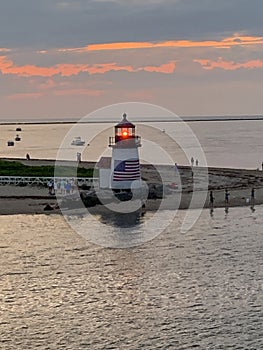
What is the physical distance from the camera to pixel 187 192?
5191cm

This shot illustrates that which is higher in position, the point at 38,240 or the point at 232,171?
the point at 232,171

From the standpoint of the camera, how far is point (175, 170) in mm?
68500

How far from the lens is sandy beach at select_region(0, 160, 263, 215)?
45688 millimetres

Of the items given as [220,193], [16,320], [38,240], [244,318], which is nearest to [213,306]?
[244,318]

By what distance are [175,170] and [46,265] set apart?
131ft

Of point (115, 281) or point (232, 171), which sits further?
point (232, 171)

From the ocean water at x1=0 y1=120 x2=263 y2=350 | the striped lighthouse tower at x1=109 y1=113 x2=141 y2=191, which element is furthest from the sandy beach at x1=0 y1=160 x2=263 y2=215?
the ocean water at x1=0 y1=120 x2=263 y2=350

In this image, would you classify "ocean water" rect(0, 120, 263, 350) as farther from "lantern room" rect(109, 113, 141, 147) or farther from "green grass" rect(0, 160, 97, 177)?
"green grass" rect(0, 160, 97, 177)

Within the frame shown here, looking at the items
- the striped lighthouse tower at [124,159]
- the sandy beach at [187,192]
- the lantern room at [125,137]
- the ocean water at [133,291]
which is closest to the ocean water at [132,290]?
the ocean water at [133,291]

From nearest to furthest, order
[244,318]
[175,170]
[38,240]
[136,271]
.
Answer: [244,318] < [136,271] < [38,240] < [175,170]

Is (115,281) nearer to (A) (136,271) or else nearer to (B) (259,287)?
(A) (136,271)

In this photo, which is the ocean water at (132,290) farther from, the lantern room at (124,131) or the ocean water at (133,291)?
the lantern room at (124,131)

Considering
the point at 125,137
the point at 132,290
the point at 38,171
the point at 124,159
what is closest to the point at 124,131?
the point at 125,137

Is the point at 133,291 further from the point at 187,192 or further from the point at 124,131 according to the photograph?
the point at 187,192
